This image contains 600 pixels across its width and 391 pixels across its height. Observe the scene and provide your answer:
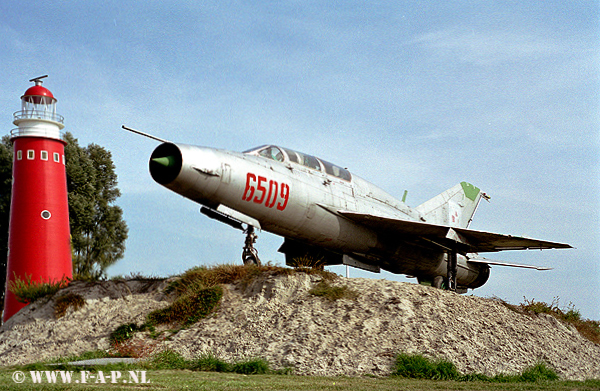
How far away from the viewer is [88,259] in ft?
121

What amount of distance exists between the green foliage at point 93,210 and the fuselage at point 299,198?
22.2 meters

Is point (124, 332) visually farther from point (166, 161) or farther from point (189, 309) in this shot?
point (166, 161)


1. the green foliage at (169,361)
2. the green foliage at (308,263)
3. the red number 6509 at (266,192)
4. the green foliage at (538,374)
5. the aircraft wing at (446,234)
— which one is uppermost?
the red number 6509 at (266,192)

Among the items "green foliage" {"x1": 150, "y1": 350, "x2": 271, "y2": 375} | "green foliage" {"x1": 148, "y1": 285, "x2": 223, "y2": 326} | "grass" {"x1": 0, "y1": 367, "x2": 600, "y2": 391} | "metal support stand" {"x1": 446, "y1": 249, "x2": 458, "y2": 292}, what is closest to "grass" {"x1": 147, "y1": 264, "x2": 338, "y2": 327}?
"green foliage" {"x1": 148, "y1": 285, "x2": 223, "y2": 326}

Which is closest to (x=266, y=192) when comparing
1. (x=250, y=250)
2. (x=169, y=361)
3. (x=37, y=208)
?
(x=250, y=250)

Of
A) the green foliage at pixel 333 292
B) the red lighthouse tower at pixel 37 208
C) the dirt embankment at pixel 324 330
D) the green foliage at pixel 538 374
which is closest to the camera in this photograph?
the green foliage at pixel 538 374

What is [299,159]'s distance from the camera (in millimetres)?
16562

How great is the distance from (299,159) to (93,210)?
23.6 meters

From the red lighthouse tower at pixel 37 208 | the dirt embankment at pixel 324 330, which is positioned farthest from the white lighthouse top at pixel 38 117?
the dirt embankment at pixel 324 330

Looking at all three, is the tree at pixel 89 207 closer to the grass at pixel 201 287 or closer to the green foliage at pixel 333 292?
the grass at pixel 201 287

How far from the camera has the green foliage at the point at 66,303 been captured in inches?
638

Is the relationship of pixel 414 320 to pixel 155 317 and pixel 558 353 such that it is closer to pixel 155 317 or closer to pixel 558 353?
pixel 558 353

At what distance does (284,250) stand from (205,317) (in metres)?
4.23

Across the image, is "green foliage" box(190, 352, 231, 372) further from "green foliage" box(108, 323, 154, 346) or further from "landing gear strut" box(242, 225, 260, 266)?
"landing gear strut" box(242, 225, 260, 266)
